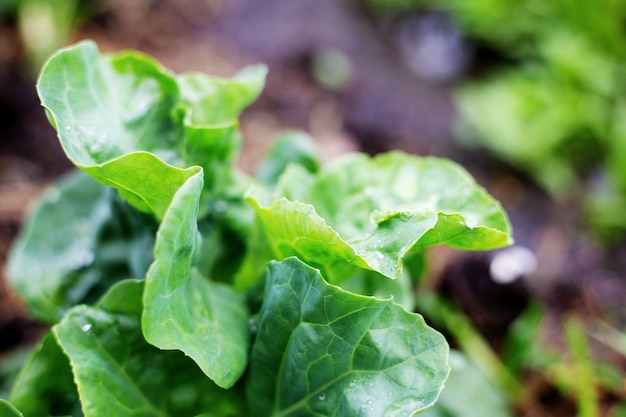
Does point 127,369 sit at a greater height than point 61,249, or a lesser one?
greater

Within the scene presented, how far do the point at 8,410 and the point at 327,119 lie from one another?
2.37m

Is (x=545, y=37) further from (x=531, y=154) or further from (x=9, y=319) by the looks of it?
(x=9, y=319)

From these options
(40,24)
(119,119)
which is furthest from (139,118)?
(40,24)

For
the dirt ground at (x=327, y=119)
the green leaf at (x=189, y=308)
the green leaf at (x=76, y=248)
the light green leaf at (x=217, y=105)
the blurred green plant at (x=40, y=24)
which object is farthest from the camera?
the blurred green plant at (x=40, y=24)

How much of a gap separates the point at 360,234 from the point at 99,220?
67 centimetres

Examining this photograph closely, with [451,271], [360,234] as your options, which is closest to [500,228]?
[360,234]

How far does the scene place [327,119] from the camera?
312cm

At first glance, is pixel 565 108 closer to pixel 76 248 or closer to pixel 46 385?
pixel 76 248

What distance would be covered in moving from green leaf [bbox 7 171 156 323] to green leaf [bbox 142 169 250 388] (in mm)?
228

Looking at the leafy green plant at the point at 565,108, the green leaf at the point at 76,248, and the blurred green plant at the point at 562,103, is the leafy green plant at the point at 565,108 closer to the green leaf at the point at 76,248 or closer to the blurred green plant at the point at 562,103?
the blurred green plant at the point at 562,103

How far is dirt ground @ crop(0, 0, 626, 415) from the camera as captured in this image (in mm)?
2066

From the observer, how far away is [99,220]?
1.40 metres

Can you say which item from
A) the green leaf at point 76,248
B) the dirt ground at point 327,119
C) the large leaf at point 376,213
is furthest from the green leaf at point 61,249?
the dirt ground at point 327,119

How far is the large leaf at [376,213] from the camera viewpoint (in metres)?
0.97
